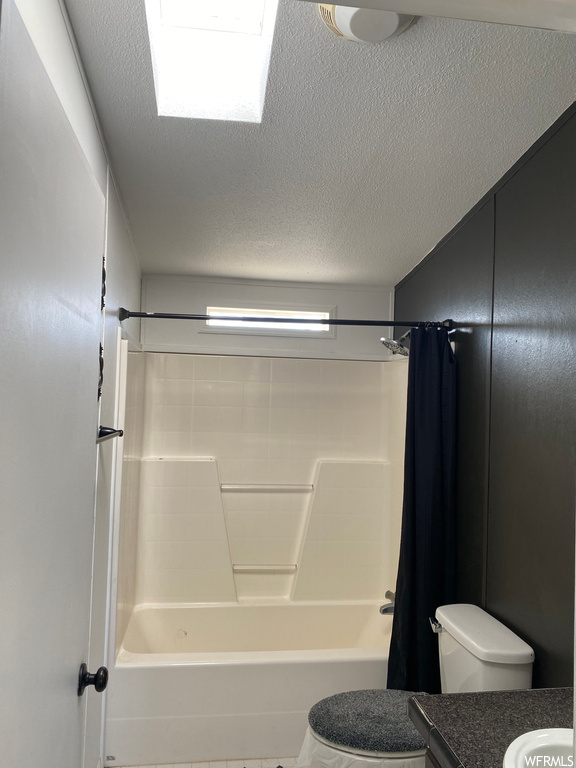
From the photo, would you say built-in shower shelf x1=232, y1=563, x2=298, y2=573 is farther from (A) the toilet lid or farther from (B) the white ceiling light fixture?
(B) the white ceiling light fixture

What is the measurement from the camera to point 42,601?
834mm

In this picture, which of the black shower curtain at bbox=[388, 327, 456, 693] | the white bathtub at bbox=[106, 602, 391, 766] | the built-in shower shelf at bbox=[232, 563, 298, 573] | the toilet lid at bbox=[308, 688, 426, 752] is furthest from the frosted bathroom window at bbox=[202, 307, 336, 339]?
the toilet lid at bbox=[308, 688, 426, 752]

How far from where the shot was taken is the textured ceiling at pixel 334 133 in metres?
1.34

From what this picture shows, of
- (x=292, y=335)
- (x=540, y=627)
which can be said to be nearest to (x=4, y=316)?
(x=540, y=627)

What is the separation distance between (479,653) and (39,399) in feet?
5.21

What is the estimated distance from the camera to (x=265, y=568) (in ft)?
12.4

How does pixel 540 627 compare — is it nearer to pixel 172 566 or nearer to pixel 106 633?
pixel 106 633

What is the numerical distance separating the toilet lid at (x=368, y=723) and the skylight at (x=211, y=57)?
198 cm

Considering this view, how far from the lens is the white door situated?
2.19 feet

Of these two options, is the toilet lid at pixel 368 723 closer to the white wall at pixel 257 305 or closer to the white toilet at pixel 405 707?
the white toilet at pixel 405 707

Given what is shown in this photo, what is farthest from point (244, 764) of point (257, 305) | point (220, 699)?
point (257, 305)

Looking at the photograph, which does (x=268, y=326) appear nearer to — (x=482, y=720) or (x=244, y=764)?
(x=244, y=764)

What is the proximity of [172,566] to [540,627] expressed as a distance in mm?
2526

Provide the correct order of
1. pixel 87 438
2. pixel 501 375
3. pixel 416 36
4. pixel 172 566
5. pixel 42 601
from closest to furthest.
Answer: pixel 42 601 → pixel 87 438 → pixel 416 36 → pixel 501 375 → pixel 172 566
